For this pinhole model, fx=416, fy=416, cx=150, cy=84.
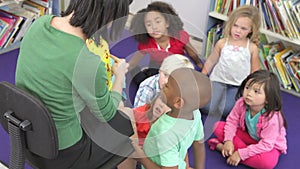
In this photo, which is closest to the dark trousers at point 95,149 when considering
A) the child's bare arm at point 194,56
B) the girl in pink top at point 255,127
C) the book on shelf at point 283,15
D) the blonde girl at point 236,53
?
the child's bare arm at point 194,56

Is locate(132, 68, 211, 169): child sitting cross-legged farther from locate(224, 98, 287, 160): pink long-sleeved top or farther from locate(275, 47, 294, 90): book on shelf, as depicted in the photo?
locate(275, 47, 294, 90): book on shelf

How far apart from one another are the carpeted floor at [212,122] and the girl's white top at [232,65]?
1.21ft

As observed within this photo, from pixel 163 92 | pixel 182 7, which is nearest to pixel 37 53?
pixel 163 92

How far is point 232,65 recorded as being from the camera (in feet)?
7.78

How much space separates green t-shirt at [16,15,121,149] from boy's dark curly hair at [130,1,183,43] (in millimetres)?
559

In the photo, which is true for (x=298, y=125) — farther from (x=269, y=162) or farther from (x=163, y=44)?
(x=163, y=44)

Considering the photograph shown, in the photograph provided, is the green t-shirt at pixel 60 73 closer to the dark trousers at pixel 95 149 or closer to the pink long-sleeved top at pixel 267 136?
the dark trousers at pixel 95 149

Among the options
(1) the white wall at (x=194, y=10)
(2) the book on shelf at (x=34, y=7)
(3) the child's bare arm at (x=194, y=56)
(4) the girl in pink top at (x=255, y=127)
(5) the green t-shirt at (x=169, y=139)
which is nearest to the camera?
(5) the green t-shirt at (x=169, y=139)

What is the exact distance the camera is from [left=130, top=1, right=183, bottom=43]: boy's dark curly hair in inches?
73.2

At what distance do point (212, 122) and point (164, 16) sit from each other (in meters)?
0.67

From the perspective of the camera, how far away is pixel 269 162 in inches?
77.7

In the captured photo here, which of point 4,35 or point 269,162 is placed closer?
point 269,162

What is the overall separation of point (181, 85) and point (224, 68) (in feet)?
3.82

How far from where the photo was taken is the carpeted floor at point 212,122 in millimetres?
2010
